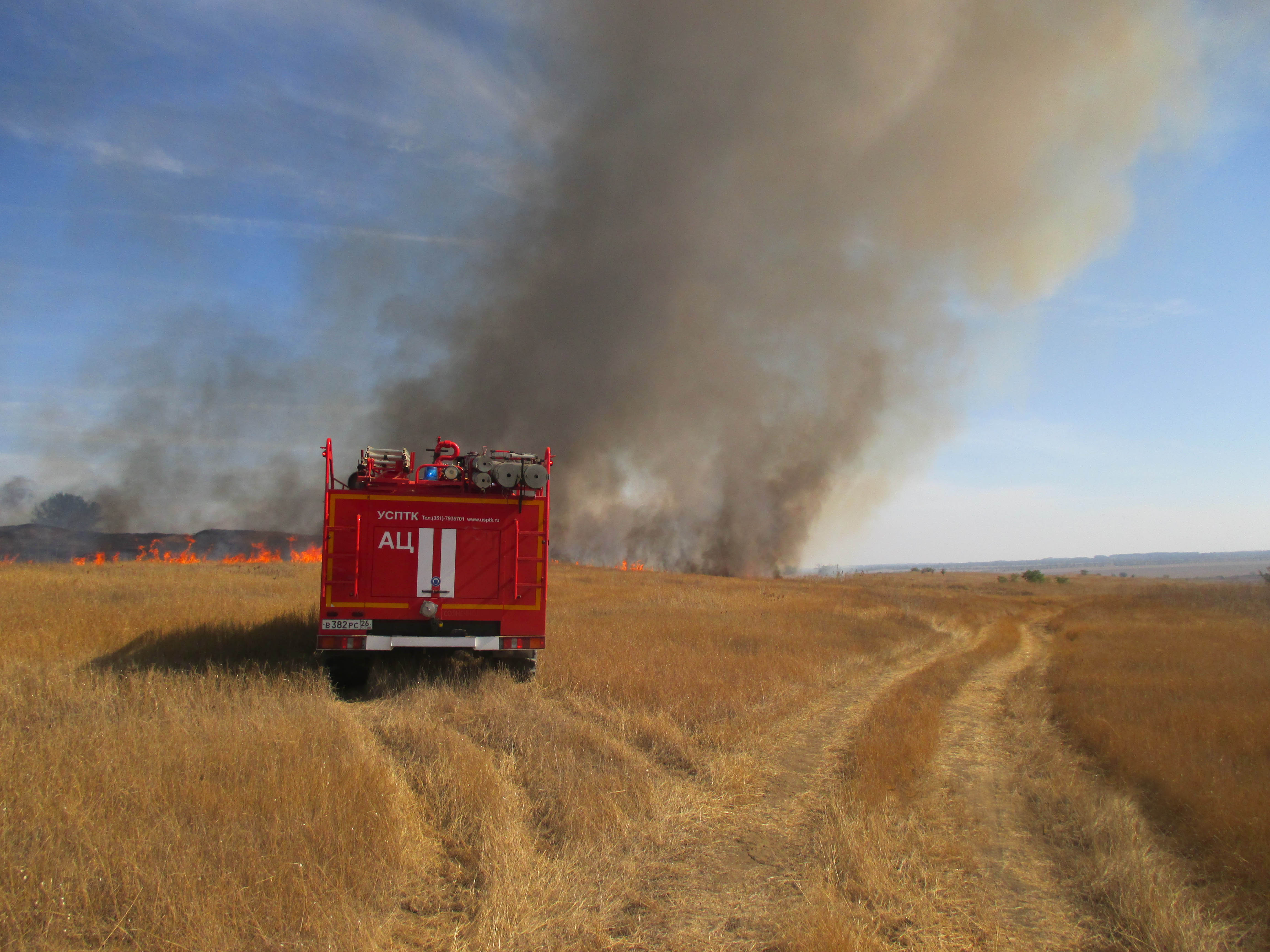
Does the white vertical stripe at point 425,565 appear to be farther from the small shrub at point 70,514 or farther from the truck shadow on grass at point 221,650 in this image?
the small shrub at point 70,514

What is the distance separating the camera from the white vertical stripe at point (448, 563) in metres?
9.20

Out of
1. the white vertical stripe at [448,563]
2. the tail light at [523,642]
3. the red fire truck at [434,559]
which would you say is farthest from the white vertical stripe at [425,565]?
the tail light at [523,642]

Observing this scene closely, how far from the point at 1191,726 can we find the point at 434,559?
8.72m

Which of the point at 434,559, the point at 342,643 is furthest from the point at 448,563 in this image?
the point at 342,643

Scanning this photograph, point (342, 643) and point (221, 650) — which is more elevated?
point (342, 643)

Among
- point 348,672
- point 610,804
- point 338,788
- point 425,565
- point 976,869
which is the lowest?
point 976,869

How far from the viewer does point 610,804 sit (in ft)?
17.2

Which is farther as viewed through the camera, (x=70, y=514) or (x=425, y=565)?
(x=70, y=514)

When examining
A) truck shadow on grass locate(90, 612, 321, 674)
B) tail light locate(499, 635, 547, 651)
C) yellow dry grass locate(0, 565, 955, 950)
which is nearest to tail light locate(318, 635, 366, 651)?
yellow dry grass locate(0, 565, 955, 950)

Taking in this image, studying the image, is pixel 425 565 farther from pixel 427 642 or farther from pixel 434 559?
pixel 427 642

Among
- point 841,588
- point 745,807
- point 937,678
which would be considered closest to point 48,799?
point 745,807

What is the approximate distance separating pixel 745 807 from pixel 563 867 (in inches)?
74.1

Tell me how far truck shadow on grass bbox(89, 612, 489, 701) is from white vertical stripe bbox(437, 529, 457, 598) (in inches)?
48.8

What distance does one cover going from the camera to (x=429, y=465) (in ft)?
31.3
